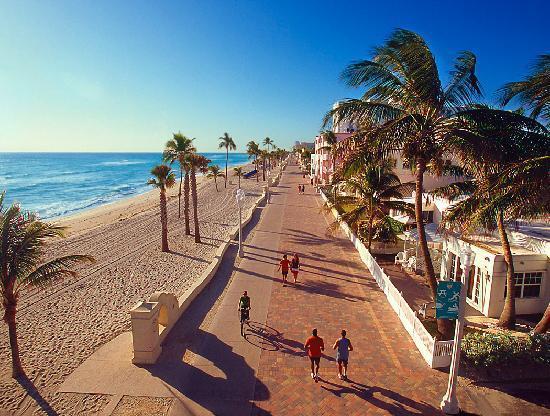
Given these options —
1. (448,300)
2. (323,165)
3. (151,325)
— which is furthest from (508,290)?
(323,165)

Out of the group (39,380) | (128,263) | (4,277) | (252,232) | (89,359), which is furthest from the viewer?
(252,232)

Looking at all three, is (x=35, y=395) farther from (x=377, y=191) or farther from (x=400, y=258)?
(x=400, y=258)

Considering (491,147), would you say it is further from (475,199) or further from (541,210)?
→ (541,210)

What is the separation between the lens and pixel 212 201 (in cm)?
4478

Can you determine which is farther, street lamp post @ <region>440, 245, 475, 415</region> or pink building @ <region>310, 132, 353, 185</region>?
pink building @ <region>310, 132, 353, 185</region>

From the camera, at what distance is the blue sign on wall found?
6961mm

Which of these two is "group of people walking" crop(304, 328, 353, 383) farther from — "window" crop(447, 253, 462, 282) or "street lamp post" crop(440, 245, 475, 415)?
"window" crop(447, 253, 462, 282)

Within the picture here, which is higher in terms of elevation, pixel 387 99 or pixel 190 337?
pixel 387 99

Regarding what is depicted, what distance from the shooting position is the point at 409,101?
953cm

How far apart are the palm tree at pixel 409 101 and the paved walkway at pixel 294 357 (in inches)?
90.3

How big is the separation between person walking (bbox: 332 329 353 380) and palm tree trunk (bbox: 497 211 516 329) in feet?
20.6

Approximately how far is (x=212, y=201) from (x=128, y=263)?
85.2ft

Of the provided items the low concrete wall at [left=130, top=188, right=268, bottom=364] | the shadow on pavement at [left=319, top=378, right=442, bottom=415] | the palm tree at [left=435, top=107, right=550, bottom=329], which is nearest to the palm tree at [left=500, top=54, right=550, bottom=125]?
the palm tree at [left=435, top=107, right=550, bottom=329]

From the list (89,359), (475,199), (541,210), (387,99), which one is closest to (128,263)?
(89,359)
